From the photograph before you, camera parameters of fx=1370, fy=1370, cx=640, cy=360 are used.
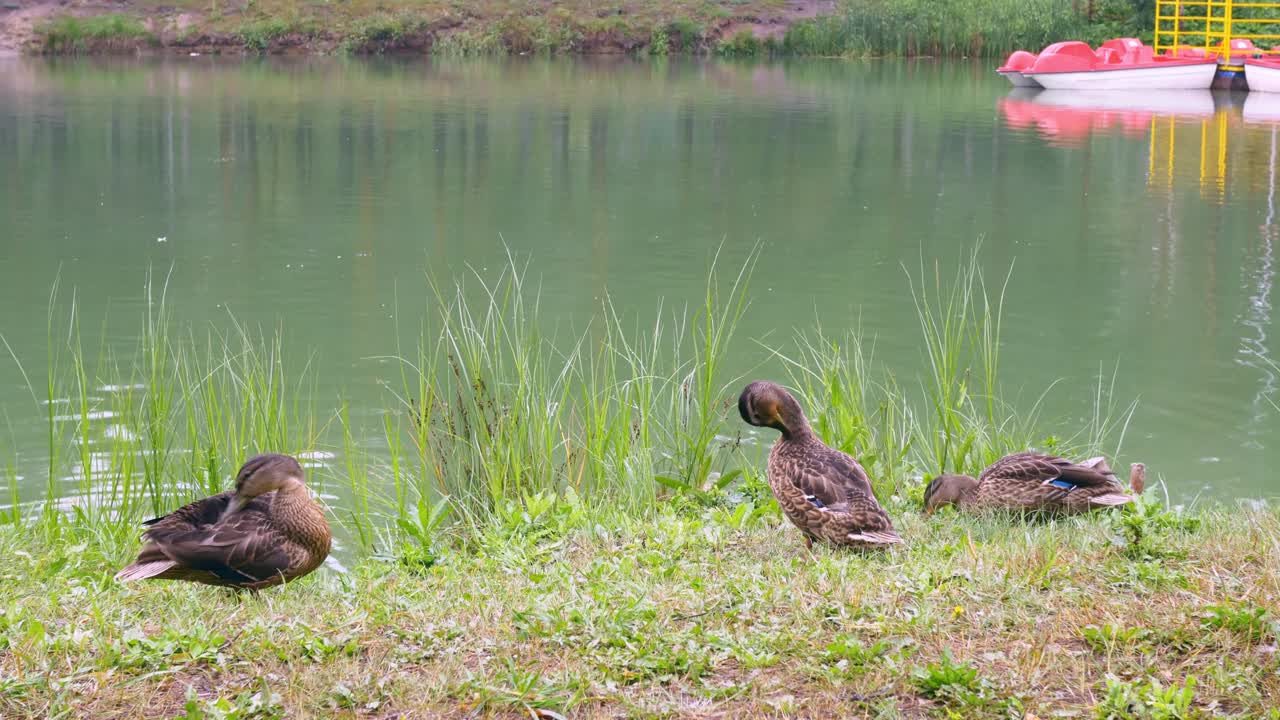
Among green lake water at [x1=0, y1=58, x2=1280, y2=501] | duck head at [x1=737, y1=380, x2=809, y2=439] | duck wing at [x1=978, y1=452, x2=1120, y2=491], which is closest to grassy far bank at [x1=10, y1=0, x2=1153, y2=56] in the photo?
green lake water at [x1=0, y1=58, x2=1280, y2=501]

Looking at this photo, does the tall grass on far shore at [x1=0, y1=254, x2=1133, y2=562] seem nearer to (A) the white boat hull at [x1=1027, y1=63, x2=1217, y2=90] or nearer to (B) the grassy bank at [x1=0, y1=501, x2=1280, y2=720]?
(B) the grassy bank at [x1=0, y1=501, x2=1280, y2=720]

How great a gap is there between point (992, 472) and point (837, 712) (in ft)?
6.81

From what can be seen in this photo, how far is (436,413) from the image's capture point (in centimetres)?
648

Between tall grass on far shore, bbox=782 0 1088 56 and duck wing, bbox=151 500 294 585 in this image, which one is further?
tall grass on far shore, bbox=782 0 1088 56

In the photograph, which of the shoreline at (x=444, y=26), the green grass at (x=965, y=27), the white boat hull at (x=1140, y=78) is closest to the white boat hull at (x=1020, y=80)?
the white boat hull at (x=1140, y=78)

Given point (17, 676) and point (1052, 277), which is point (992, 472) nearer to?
Answer: point (17, 676)

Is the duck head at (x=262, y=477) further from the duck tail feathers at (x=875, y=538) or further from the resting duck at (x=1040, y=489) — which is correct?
the resting duck at (x=1040, y=489)

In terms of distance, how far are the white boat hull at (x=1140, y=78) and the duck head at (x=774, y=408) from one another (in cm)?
2709

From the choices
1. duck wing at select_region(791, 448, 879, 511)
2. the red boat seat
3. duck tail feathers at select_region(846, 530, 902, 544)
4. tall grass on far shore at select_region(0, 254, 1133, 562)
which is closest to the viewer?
duck tail feathers at select_region(846, 530, 902, 544)

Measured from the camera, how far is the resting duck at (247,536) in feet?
12.7

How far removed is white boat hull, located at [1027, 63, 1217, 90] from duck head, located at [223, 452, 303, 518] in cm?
2822

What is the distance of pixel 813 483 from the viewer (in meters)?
4.32

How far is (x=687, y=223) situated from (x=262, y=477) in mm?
9900

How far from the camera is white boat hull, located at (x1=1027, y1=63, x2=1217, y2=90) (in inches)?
1144
